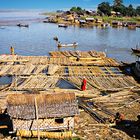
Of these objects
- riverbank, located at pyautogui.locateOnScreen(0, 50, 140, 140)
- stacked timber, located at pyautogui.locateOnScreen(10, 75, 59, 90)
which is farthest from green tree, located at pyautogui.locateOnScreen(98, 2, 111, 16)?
stacked timber, located at pyautogui.locateOnScreen(10, 75, 59, 90)

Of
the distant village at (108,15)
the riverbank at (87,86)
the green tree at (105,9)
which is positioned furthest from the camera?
the green tree at (105,9)

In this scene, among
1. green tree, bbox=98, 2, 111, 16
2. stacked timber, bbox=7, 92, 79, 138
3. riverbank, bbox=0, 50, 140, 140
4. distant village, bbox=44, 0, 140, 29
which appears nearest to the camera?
stacked timber, bbox=7, 92, 79, 138

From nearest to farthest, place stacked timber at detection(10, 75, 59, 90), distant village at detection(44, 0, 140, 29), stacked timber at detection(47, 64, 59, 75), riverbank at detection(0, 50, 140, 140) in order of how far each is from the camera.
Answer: riverbank at detection(0, 50, 140, 140), stacked timber at detection(10, 75, 59, 90), stacked timber at detection(47, 64, 59, 75), distant village at detection(44, 0, 140, 29)

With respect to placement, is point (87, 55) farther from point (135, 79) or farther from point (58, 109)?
point (58, 109)

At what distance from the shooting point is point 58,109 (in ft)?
62.1

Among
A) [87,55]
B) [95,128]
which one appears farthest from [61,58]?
[95,128]

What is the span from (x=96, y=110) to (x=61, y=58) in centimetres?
1593

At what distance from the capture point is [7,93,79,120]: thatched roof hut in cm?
1862

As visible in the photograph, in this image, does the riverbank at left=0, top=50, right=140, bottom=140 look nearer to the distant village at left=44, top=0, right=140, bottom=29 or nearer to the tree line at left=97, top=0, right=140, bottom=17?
the distant village at left=44, top=0, right=140, bottom=29

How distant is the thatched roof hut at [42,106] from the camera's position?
18.6 metres

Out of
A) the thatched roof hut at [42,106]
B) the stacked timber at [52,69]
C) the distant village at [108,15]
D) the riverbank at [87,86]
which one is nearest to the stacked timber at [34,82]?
the riverbank at [87,86]

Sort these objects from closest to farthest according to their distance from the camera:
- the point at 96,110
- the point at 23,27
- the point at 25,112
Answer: the point at 25,112 < the point at 96,110 < the point at 23,27

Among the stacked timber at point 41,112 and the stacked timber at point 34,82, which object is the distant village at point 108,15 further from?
the stacked timber at point 41,112

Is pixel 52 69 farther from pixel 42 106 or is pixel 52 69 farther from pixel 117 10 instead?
pixel 117 10
